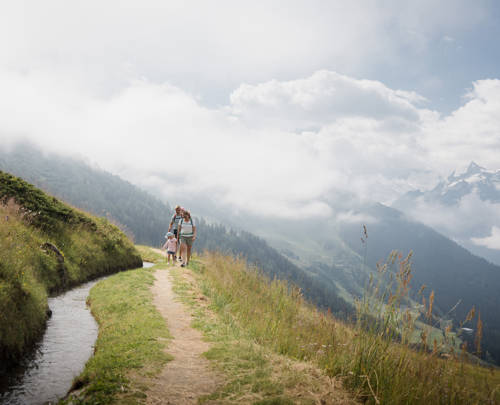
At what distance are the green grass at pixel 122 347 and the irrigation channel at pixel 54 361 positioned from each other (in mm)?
350

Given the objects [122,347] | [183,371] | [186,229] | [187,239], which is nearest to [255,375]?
[183,371]

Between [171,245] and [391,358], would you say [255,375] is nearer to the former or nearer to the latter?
[391,358]

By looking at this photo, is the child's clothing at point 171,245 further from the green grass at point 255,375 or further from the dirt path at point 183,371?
Result: the green grass at point 255,375

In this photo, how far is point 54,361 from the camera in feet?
23.4

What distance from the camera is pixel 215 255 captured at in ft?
73.9

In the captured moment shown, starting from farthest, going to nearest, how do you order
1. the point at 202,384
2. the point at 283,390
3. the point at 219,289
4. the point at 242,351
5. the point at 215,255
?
the point at 215,255
the point at 219,289
the point at 242,351
the point at 202,384
the point at 283,390

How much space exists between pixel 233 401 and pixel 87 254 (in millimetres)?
15086

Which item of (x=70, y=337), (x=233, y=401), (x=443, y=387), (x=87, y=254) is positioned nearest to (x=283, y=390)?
(x=233, y=401)

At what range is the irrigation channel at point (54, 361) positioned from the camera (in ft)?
18.8

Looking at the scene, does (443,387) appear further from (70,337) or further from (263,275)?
(263,275)

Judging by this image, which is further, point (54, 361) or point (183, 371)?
point (54, 361)

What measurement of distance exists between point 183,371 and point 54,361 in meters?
3.15

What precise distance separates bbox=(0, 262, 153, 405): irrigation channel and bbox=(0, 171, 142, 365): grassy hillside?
377 millimetres

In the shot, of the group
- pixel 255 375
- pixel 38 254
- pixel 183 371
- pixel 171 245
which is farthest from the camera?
pixel 171 245
